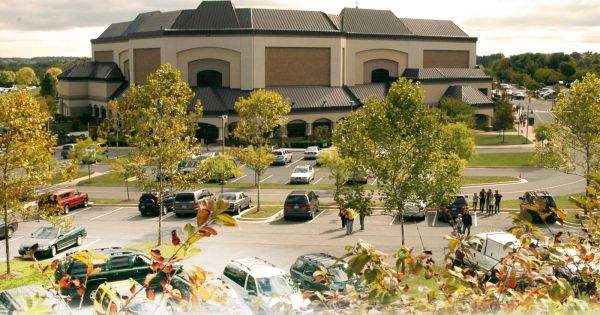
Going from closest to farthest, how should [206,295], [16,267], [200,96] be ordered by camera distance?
[206,295] → [16,267] → [200,96]

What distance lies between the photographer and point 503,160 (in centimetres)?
5038

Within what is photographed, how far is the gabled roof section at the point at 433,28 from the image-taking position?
76438mm

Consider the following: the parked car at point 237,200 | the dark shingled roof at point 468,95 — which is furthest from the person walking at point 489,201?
the dark shingled roof at point 468,95

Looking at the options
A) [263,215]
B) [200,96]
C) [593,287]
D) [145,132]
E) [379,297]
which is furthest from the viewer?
[200,96]

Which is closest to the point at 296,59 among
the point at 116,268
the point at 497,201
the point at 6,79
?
the point at 497,201

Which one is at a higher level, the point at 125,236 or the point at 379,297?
the point at 379,297

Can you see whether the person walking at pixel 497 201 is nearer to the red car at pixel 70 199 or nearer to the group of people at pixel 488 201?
the group of people at pixel 488 201

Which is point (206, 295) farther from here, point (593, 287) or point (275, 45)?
point (275, 45)

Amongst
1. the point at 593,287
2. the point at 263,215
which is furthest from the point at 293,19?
the point at 593,287

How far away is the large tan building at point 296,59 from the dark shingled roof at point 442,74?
0.49ft

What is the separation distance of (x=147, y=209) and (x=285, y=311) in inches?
1118

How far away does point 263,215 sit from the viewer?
31359 mm

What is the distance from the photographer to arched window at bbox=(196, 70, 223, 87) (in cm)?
6544

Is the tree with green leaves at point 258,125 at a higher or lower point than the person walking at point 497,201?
higher
